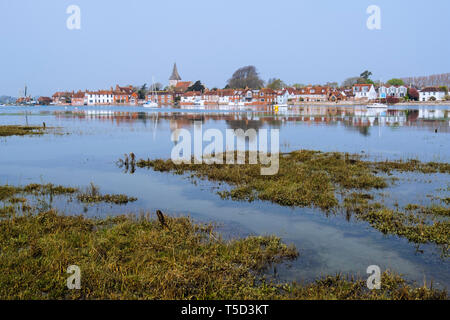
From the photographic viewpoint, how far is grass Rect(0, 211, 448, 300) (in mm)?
7977

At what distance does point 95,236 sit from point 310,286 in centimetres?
632

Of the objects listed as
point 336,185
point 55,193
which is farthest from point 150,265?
point 336,185

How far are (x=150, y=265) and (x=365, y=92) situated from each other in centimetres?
18685

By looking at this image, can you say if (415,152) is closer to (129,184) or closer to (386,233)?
(386,233)

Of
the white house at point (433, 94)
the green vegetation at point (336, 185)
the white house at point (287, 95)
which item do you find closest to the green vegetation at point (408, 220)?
the green vegetation at point (336, 185)

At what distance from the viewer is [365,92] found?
179 meters

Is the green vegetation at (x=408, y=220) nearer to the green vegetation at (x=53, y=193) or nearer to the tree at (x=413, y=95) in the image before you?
the green vegetation at (x=53, y=193)

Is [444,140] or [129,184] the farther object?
[444,140]

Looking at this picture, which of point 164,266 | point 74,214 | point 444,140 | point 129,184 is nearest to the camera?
point 164,266
